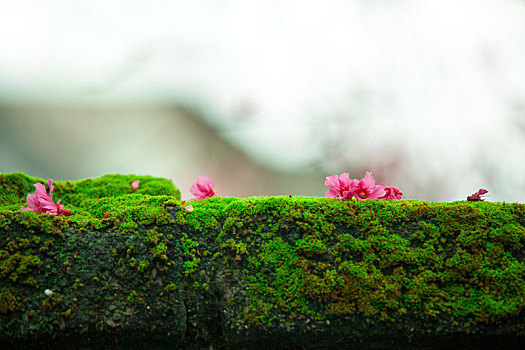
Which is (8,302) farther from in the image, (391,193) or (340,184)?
(391,193)

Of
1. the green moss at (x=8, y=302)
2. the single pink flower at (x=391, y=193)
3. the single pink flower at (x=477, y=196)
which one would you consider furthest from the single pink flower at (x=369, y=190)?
the green moss at (x=8, y=302)

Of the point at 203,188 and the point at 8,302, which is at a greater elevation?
the point at 203,188

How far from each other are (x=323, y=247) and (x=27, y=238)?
1551 mm

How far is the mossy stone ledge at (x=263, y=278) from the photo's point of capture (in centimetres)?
174

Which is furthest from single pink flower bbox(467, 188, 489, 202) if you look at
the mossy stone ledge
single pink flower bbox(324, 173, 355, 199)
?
single pink flower bbox(324, 173, 355, 199)

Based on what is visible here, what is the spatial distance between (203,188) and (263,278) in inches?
37.4

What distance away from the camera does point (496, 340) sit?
6.02ft

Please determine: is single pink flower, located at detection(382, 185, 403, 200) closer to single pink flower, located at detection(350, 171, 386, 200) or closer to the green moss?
single pink flower, located at detection(350, 171, 386, 200)

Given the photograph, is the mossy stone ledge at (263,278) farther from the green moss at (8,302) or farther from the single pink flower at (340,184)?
the single pink flower at (340,184)

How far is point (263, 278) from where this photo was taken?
1.89m

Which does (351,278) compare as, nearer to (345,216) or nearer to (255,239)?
(345,216)

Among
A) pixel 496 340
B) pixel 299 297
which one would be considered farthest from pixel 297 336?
pixel 496 340

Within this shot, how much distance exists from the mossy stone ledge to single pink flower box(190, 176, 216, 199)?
49 cm

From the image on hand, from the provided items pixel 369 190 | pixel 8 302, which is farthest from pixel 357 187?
pixel 8 302
